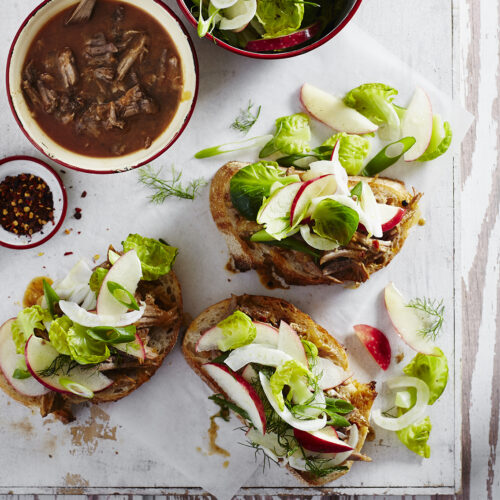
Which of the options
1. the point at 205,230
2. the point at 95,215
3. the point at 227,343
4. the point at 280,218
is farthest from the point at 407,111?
the point at 95,215

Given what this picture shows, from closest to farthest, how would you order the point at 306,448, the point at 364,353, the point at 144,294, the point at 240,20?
the point at 240,20 → the point at 306,448 → the point at 144,294 → the point at 364,353

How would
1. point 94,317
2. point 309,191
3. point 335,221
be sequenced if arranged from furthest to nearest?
point 94,317 < point 309,191 < point 335,221

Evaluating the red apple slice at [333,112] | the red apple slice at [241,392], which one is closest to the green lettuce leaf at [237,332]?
the red apple slice at [241,392]

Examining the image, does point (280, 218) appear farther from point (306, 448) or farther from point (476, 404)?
point (476, 404)

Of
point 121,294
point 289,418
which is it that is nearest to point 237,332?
point 289,418

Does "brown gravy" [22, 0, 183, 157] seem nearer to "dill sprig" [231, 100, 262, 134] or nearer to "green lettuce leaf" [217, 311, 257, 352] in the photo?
"dill sprig" [231, 100, 262, 134]

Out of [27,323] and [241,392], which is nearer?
[241,392]

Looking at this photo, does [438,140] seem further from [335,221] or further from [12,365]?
[12,365]
